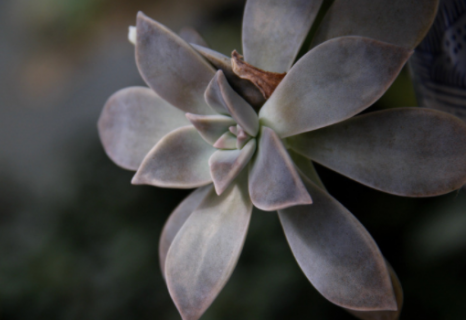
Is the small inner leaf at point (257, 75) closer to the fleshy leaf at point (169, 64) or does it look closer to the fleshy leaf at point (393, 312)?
the fleshy leaf at point (169, 64)

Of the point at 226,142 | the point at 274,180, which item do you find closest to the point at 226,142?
the point at 226,142

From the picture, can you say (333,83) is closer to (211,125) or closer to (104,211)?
A: (211,125)

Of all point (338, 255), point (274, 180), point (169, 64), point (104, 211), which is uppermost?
point (169, 64)

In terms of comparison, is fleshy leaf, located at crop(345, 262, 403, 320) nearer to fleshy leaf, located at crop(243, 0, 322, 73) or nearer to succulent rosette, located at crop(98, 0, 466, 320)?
succulent rosette, located at crop(98, 0, 466, 320)

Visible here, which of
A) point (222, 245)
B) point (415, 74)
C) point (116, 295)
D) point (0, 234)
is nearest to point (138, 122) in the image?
point (222, 245)

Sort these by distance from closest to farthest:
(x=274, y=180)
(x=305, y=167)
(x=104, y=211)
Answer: (x=274, y=180)
(x=305, y=167)
(x=104, y=211)

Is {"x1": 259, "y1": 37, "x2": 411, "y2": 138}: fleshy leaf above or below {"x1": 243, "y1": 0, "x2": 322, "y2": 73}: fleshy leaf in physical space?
below

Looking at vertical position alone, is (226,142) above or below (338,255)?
above

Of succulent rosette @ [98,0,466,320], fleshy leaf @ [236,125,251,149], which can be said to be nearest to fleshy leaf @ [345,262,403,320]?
succulent rosette @ [98,0,466,320]

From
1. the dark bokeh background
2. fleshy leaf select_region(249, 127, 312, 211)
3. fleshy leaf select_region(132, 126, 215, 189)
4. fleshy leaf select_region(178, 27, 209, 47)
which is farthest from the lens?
the dark bokeh background
